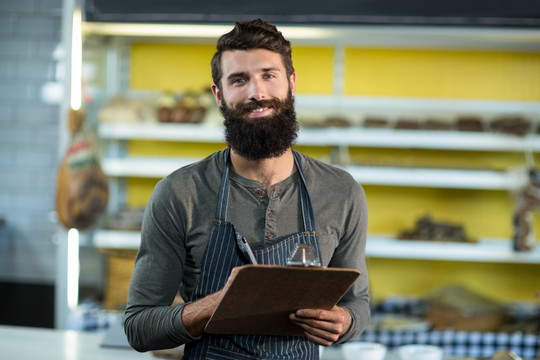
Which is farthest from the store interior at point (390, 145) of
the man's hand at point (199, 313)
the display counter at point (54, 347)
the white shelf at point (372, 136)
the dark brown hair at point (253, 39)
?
the man's hand at point (199, 313)

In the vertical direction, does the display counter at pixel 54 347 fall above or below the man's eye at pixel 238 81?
below

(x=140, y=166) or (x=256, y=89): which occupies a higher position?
(x=256, y=89)

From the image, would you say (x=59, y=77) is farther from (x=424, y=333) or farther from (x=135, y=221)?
(x=424, y=333)

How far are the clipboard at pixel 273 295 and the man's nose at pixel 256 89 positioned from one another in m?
0.59

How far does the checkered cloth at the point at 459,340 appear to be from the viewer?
4.04m

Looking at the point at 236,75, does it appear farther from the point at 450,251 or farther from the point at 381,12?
the point at 450,251

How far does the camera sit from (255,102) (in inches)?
75.6

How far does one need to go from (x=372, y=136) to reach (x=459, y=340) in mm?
1402

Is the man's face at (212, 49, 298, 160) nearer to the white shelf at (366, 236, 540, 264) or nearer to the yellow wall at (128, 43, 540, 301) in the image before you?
the white shelf at (366, 236, 540, 264)

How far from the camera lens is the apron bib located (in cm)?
187

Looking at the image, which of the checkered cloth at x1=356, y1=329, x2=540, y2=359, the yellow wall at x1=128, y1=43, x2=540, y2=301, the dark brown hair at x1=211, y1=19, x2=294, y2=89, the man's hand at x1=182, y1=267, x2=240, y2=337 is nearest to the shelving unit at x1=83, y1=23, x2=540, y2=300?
the yellow wall at x1=128, y1=43, x2=540, y2=301

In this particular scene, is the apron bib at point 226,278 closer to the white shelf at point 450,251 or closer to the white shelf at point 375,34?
the white shelf at point 375,34

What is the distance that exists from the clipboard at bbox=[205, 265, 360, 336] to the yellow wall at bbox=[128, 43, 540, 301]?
10.4ft

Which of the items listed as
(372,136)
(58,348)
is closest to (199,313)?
(58,348)
